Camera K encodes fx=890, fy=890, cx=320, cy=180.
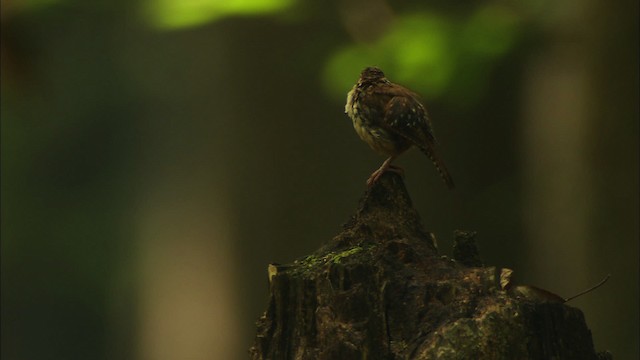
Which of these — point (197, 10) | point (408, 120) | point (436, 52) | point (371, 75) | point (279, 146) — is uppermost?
point (197, 10)

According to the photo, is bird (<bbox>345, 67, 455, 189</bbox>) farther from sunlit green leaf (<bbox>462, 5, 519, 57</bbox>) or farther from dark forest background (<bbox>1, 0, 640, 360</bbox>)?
sunlit green leaf (<bbox>462, 5, 519, 57</bbox>)

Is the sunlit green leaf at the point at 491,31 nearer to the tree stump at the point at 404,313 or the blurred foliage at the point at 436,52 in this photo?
the blurred foliage at the point at 436,52

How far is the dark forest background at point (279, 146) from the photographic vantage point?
4066mm

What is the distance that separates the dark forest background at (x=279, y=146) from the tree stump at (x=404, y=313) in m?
2.12

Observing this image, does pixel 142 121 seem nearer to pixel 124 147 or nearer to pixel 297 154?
pixel 124 147

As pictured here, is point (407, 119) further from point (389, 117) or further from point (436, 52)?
point (436, 52)

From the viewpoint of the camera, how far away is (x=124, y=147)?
4.68m

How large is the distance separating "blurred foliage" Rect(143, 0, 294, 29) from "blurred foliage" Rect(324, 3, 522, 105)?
443 mm

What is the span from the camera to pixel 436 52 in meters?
4.23

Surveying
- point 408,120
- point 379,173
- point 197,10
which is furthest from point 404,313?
point 197,10

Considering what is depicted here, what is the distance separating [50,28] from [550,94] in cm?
268

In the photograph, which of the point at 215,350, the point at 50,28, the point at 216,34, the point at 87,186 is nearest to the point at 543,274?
the point at 215,350

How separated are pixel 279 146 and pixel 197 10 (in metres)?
0.80

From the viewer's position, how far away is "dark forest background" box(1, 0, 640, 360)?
407 cm
